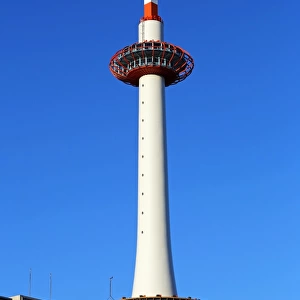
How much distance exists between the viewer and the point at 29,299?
128m

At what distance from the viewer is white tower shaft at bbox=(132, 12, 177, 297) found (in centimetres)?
12431

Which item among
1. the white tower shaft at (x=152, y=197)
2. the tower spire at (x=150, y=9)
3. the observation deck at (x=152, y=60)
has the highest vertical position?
the tower spire at (x=150, y=9)

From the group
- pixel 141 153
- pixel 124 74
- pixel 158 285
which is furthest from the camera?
pixel 124 74

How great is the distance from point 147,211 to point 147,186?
178 inches

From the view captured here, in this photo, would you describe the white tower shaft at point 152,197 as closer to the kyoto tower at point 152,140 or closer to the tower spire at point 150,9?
the kyoto tower at point 152,140

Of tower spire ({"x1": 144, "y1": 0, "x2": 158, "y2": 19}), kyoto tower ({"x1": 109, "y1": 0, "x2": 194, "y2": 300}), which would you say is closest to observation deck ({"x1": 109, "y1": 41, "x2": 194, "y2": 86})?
kyoto tower ({"x1": 109, "y1": 0, "x2": 194, "y2": 300})

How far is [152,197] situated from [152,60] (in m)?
25.6

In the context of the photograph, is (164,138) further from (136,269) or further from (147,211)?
(136,269)

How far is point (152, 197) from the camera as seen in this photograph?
12988cm

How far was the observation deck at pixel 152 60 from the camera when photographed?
13912cm

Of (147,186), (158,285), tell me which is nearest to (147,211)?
(147,186)

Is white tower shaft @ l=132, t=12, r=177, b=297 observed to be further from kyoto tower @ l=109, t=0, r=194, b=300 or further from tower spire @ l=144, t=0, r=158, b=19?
tower spire @ l=144, t=0, r=158, b=19

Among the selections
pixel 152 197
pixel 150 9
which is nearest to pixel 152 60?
pixel 150 9

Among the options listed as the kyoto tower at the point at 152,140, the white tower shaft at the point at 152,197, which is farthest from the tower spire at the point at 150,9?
the white tower shaft at the point at 152,197
